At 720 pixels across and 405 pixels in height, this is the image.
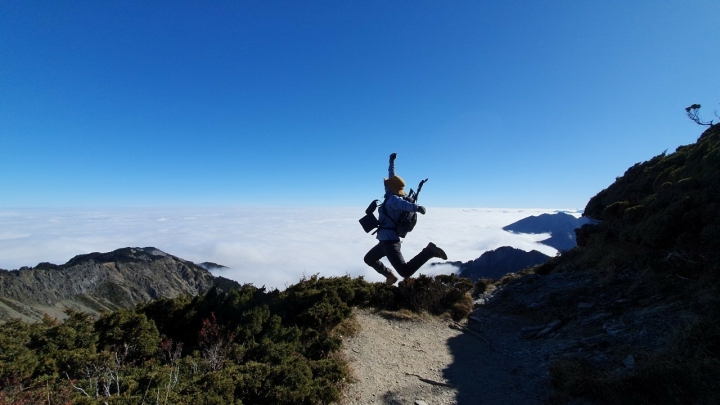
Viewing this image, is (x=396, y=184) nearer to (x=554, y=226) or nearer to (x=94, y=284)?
→ (x=94, y=284)

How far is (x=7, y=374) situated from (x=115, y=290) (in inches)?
5593

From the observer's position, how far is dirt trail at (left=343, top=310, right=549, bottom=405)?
4391 mm

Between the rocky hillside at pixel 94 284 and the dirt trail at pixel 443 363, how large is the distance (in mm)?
84344

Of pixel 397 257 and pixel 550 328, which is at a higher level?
pixel 397 257

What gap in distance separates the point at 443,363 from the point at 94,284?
484 feet

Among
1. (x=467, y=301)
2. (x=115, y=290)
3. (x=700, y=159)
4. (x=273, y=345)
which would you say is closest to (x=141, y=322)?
(x=273, y=345)

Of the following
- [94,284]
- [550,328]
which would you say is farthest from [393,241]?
[94,284]

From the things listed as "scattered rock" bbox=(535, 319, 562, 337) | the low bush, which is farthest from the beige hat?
"scattered rock" bbox=(535, 319, 562, 337)

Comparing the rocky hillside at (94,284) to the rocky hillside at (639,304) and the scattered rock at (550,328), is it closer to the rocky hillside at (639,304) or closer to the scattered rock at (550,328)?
the rocky hillside at (639,304)

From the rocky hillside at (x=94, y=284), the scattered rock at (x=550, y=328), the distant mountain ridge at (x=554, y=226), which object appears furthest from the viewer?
the distant mountain ridge at (x=554, y=226)

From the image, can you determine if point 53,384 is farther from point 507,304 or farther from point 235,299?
point 507,304

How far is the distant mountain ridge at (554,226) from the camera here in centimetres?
13300

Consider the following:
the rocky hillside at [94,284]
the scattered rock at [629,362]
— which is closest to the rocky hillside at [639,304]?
the scattered rock at [629,362]

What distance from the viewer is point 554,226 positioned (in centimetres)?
16088
